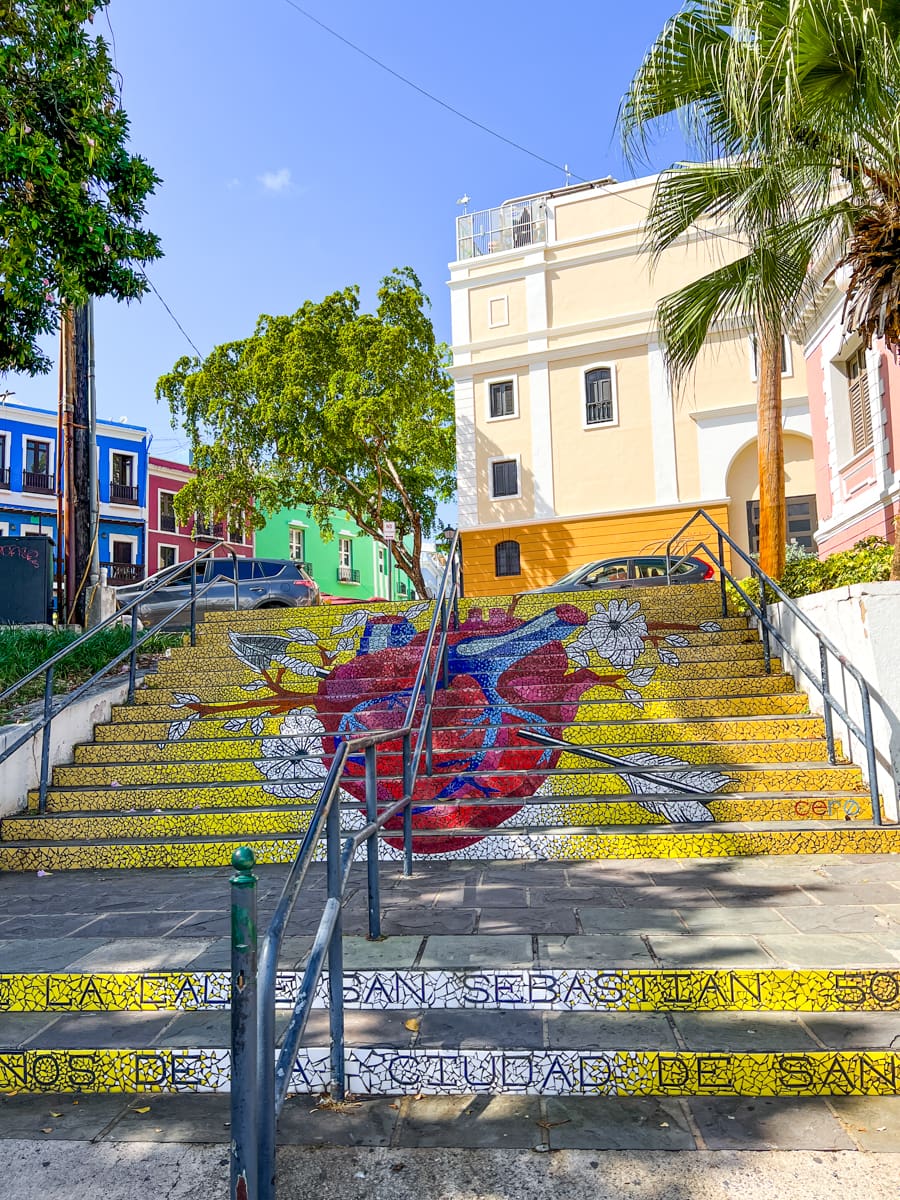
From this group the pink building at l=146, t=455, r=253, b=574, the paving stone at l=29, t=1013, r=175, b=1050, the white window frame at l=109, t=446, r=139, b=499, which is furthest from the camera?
the pink building at l=146, t=455, r=253, b=574

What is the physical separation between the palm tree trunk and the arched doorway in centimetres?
1014

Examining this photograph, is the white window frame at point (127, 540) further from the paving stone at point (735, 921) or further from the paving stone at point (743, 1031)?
the paving stone at point (743, 1031)

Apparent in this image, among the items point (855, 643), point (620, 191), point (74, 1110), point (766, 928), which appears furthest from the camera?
point (620, 191)

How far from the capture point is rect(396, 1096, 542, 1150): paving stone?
250 centimetres

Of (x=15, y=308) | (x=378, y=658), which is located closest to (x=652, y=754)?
(x=378, y=658)

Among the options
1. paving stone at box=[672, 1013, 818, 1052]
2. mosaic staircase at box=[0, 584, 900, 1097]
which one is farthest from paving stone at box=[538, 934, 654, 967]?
paving stone at box=[672, 1013, 818, 1052]

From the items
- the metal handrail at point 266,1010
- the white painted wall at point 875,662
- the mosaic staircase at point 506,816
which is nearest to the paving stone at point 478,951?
the mosaic staircase at point 506,816

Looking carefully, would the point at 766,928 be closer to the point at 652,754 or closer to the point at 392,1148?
the point at 392,1148

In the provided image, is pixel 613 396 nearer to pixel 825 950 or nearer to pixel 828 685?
pixel 828 685

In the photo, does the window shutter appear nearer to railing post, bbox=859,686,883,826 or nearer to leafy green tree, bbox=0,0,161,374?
leafy green tree, bbox=0,0,161,374

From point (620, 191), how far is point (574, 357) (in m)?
4.49

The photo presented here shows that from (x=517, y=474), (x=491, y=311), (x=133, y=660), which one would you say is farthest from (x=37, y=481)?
(x=133, y=660)

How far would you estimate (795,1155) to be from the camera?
2.36 meters

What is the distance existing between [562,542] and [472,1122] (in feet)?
66.6
